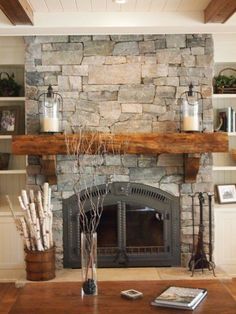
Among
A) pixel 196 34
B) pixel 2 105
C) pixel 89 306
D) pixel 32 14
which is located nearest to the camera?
pixel 89 306

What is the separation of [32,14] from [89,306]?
105 inches

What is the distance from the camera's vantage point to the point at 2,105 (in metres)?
5.11

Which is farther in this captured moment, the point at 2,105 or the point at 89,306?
the point at 2,105

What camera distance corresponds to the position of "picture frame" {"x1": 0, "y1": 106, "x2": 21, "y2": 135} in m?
4.95

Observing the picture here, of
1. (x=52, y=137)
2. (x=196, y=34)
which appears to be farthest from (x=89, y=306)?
(x=196, y=34)

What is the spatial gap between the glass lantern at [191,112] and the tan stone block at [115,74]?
515mm

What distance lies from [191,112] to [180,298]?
7.17 ft

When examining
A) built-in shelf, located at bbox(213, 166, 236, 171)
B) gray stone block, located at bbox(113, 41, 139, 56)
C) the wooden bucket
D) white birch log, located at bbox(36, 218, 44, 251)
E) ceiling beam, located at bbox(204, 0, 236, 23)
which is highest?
ceiling beam, located at bbox(204, 0, 236, 23)

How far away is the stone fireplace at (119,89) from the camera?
460 centimetres

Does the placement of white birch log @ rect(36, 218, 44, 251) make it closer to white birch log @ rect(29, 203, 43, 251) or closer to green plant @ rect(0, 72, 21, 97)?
white birch log @ rect(29, 203, 43, 251)

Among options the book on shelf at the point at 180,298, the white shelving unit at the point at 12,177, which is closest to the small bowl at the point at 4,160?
the white shelving unit at the point at 12,177

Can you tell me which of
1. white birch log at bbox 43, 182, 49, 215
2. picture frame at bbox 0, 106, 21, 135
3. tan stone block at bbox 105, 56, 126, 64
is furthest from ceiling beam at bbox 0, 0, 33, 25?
white birch log at bbox 43, 182, 49, 215

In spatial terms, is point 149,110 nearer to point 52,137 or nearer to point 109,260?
point 52,137

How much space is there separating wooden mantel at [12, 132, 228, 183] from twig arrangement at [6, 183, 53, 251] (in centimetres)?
39
